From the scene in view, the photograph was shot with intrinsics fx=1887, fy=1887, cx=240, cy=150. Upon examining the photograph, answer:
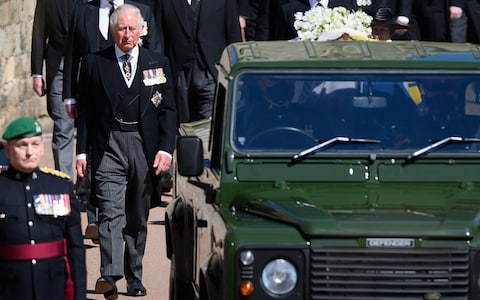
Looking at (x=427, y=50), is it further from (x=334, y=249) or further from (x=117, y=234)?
(x=117, y=234)

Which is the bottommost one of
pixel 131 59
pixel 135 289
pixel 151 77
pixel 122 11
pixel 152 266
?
pixel 152 266

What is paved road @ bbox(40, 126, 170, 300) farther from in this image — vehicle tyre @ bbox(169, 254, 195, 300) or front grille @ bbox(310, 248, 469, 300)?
front grille @ bbox(310, 248, 469, 300)

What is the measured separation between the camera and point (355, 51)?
33.8 ft

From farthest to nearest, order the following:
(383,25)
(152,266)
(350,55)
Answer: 1. (383,25)
2. (152,266)
3. (350,55)

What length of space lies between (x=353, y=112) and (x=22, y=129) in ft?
5.90

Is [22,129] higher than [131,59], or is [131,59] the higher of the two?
[22,129]

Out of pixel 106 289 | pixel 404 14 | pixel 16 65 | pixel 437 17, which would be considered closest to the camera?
pixel 106 289

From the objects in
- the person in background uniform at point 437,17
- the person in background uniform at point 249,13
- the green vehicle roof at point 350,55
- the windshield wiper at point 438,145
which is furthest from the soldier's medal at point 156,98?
the person in background uniform at point 437,17

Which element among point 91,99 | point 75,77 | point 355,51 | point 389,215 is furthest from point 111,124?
point 389,215

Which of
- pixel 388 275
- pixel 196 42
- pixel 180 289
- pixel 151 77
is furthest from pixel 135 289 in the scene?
pixel 196 42

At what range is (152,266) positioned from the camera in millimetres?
14008

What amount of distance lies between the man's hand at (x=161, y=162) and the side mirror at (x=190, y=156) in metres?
3.07

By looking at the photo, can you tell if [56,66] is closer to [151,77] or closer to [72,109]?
[72,109]

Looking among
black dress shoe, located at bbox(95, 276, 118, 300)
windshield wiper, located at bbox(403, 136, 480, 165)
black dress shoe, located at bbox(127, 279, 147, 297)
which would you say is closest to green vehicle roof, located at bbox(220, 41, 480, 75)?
windshield wiper, located at bbox(403, 136, 480, 165)
